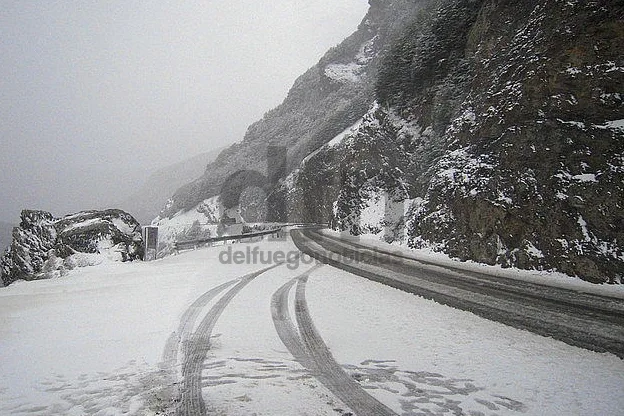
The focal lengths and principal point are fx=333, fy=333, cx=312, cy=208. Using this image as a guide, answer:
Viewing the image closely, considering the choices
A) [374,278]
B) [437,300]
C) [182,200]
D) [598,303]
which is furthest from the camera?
[182,200]

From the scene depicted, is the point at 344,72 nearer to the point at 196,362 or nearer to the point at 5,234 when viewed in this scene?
the point at 196,362

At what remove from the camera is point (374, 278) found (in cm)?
991

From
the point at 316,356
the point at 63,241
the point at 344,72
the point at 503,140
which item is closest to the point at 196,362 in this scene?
the point at 316,356

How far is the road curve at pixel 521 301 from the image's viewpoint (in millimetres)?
5434

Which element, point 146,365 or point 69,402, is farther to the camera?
point 146,365

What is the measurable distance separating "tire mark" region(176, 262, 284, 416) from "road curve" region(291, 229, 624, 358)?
4.78m

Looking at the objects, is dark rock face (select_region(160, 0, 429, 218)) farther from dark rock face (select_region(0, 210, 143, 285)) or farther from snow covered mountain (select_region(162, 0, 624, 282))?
dark rock face (select_region(0, 210, 143, 285))

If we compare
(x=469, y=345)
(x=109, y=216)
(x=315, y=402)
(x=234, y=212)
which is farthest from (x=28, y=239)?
(x=234, y=212)

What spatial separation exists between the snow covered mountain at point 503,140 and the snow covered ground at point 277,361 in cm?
598

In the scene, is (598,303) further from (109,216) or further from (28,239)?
(28,239)

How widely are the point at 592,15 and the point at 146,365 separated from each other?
51.7 ft

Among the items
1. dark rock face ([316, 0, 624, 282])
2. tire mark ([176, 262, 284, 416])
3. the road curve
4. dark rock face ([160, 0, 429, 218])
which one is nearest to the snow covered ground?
tire mark ([176, 262, 284, 416])

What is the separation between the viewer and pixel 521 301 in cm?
717

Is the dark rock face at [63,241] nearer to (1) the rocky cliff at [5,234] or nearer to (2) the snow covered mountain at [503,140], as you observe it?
(2) the snow covered mountain at [503,140]
